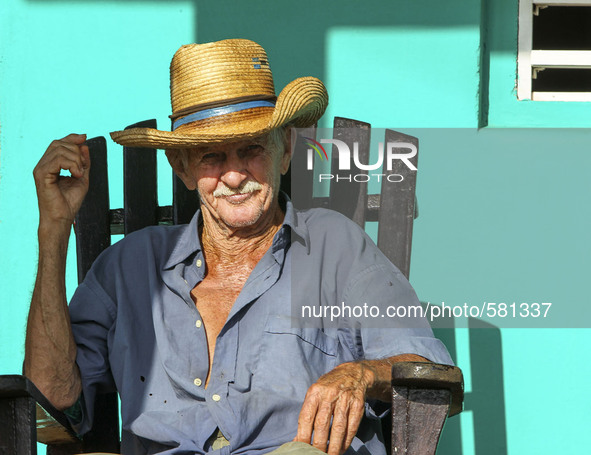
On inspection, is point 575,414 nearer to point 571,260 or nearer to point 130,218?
point 571,260

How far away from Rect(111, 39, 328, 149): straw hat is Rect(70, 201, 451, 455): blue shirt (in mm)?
303

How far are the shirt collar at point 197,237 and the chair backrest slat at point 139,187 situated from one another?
26 cm

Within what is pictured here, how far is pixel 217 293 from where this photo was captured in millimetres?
2861

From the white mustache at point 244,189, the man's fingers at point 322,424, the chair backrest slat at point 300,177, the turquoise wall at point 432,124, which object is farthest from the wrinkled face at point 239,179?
the man's fingers at point 322,424

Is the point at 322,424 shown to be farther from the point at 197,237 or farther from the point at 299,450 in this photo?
the point at 197,237

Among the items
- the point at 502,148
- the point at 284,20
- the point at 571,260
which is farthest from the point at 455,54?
the point at 571,260

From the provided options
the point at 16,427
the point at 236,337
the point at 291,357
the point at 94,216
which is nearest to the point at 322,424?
the point at 291,357

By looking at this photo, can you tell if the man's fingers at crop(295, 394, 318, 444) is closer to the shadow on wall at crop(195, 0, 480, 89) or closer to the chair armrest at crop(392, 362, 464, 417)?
the chair armrest at crop(392, 362, 464, 417)

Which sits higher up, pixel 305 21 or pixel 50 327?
pixel 305 21

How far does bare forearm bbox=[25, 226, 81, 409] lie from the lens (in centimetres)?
269

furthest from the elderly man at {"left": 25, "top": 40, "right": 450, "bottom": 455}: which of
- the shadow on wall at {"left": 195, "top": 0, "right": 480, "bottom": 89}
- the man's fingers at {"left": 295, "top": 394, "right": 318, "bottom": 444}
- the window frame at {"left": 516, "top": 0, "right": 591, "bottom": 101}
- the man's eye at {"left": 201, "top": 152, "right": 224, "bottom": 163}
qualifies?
the window frame at {"left": 516, "top": 0, "right": 591, "bottom": 101}

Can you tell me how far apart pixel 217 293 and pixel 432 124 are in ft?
3.53

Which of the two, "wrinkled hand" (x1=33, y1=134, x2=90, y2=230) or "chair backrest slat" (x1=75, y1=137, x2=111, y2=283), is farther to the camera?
"chair backrest slat" (x1=75, y1=137, x2=111, y2=283)

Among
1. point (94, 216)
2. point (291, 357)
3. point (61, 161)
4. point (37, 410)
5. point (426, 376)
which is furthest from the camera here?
point (94, 216)
